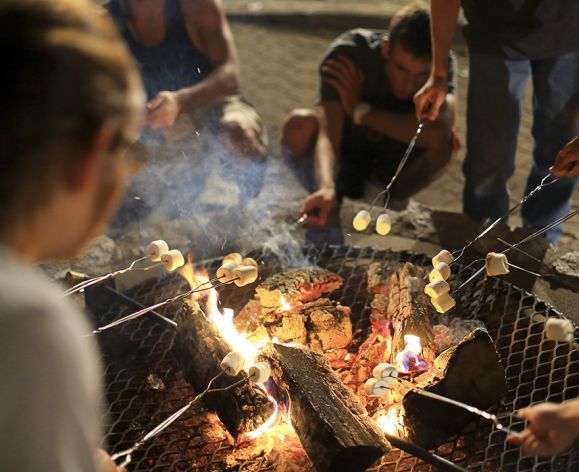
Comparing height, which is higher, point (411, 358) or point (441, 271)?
point (441, 271)

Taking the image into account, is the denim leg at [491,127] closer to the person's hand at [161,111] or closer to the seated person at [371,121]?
the seated person at [371,121]

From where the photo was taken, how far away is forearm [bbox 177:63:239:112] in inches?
197

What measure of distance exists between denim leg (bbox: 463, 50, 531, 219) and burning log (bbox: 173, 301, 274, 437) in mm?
2488

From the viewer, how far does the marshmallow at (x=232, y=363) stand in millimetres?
2691

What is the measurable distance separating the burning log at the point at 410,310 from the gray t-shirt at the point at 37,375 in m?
1.79

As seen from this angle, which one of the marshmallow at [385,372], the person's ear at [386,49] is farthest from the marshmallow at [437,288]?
the person's ear at [386,49]

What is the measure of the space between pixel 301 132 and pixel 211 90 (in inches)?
31.6

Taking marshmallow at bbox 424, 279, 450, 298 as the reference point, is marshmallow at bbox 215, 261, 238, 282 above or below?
below

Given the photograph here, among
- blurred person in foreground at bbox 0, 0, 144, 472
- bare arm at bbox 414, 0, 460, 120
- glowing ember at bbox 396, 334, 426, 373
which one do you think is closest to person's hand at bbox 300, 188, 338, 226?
bare arm at bbox 414, 0, 460, 120

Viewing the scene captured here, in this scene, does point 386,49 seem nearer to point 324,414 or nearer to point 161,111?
point 161,111

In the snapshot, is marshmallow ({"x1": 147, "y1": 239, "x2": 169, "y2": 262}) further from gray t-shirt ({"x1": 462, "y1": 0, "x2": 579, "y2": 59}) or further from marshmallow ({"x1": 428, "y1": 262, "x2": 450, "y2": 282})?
gray t-shirt ({"x1": 462, "y1": 0, "x2": 579, "y2": 59})

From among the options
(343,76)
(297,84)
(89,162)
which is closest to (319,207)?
(343,76)

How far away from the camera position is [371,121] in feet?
16.8

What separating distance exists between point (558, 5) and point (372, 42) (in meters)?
1.57
